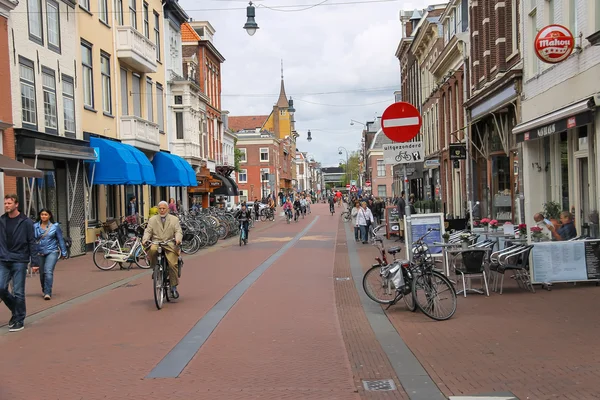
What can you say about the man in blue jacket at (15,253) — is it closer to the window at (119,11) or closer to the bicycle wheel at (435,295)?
the bicycle wheel at (435,295)

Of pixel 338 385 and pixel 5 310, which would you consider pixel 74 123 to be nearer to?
pixel 5 310

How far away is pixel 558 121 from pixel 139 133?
1757cm

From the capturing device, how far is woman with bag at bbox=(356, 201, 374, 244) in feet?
78.1

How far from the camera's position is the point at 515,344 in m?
7.15

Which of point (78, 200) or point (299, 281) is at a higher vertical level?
point (78, 200)

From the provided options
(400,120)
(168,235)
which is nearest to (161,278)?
(168,235)

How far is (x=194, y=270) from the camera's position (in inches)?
636

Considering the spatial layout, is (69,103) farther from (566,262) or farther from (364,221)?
(566,262)

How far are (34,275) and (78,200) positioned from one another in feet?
22.1

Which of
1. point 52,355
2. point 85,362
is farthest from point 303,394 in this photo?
point 52,355

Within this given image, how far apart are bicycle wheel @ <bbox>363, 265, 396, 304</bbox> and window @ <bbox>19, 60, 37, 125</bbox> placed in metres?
11.9

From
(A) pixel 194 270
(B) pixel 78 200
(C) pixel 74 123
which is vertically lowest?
(A) pixel 194 270

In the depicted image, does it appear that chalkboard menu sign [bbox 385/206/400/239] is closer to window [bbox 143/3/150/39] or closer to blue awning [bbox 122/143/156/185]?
blue awning [bbox 122/143/156/185]

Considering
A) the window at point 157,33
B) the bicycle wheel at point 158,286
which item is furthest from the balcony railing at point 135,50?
A: the bicycle wheel at point 158,286
